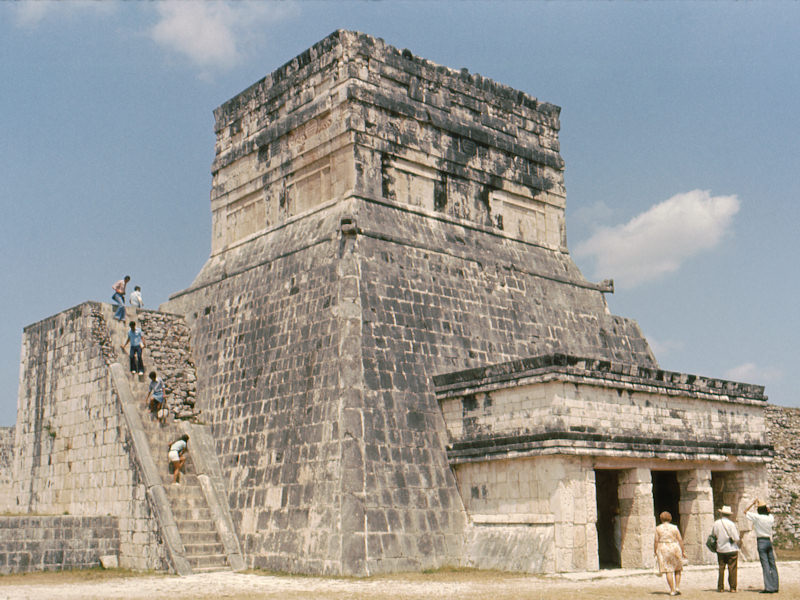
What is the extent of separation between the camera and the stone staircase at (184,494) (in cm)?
1471

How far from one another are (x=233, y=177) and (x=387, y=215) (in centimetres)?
526

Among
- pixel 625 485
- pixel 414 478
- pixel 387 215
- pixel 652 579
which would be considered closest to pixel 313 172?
pixel 387 215

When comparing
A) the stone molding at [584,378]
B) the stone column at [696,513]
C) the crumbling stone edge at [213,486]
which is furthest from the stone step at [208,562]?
the stone column at [696,513]

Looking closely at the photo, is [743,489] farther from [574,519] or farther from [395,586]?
[395,586]

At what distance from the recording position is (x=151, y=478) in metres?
15.2

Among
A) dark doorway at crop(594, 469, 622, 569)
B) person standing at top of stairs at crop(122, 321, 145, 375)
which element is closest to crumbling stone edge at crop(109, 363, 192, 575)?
person standing at top of stairs at crop(122, 321, 145, 375)

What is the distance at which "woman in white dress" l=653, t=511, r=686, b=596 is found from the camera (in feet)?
36.3

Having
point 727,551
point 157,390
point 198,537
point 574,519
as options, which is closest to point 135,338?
point 157,390

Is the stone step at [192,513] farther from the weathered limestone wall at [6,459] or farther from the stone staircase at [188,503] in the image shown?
the weathered limestone wall at [6,459]

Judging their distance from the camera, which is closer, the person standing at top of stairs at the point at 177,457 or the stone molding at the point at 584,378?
the stone molding at the point at 584,378

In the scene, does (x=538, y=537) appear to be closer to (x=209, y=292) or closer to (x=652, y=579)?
(x=652, y=579)

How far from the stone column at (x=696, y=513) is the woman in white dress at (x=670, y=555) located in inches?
155

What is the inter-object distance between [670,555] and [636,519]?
313cm

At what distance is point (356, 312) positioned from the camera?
15.3 meters
